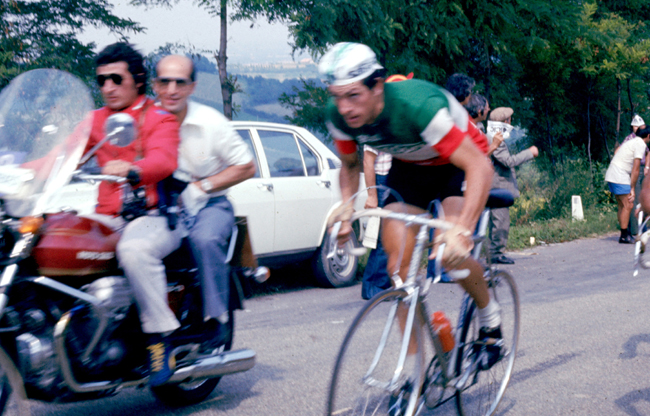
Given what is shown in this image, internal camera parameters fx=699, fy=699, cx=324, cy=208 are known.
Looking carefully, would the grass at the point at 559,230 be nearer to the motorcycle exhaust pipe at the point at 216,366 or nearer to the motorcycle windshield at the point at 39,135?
the motorcycle exhaust pipe at the point at 216,366

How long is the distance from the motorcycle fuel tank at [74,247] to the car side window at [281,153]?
13.5 ft

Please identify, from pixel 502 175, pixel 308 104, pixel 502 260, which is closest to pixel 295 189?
pixel 502 175

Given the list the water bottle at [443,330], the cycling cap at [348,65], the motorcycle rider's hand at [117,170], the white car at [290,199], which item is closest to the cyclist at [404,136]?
the cycling cap at [348,65]

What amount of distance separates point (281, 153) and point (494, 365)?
4289mm

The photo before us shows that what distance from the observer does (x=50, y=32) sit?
8727 millimetres

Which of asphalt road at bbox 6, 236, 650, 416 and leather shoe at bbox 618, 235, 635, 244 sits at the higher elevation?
asphalt road at bbox 6, 236, 650, 416

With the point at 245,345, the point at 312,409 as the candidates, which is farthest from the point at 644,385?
the point at 245,345

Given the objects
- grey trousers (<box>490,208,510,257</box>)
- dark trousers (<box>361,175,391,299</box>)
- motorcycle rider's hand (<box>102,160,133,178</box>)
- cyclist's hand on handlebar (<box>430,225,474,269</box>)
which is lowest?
grey trousers (<box>490,208,510,257</box>)

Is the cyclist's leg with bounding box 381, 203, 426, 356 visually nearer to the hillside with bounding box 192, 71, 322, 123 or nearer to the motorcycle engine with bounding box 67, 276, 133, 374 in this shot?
the motorcycle engine with bounding box 67, 276, 133, 374

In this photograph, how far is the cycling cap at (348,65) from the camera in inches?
108

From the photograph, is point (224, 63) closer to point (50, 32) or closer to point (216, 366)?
point (50, 32)

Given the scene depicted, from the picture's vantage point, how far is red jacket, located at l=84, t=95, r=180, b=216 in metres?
3.30

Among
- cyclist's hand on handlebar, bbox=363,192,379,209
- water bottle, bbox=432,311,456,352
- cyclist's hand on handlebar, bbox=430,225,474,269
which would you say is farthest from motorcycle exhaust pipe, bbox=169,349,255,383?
cyclist's hand on handlebar, bbox=363,192,379,209

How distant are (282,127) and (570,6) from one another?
7.85 meters
